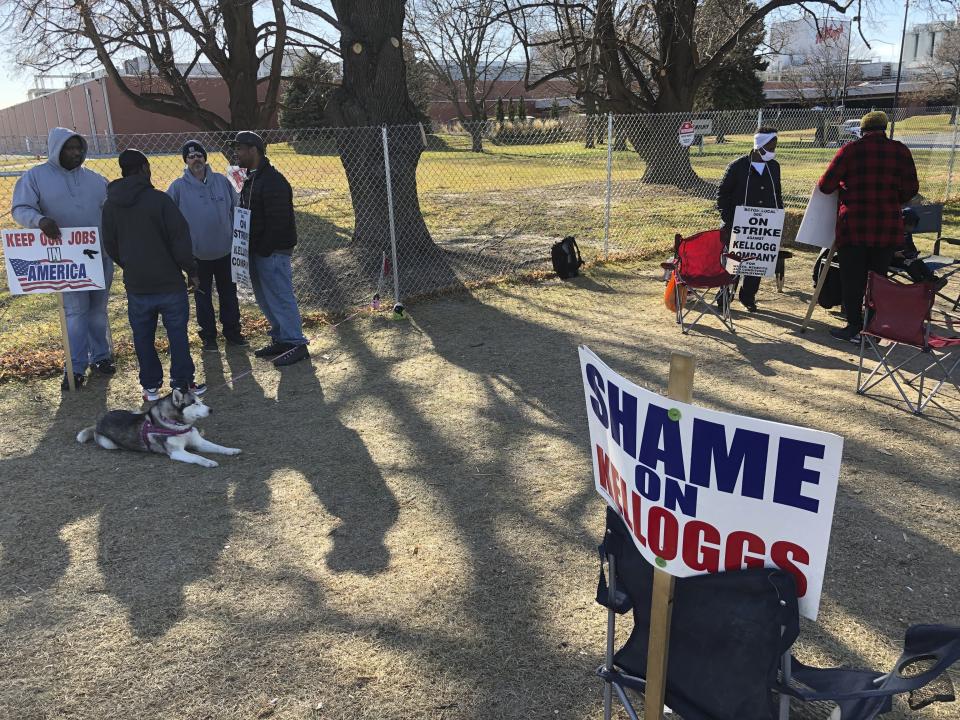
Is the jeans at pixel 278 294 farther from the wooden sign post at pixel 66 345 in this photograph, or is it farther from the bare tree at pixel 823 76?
the bare tree at pixel 823 76

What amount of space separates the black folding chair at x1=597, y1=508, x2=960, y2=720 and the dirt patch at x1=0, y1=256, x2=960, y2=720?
670mm

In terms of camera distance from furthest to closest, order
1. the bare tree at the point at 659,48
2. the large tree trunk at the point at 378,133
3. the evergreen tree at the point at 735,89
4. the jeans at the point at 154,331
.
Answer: the evergreen tree at the point at 735,89, the bare tree at the point at 659,48, the large tree trunk at the point at 378,133, the jeans at the point at 154,331

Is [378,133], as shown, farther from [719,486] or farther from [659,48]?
[659,48]

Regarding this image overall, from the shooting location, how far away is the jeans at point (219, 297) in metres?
6.55

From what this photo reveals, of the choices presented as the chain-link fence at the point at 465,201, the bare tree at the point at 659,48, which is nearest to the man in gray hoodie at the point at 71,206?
the chain-link fence at the point at 465,201

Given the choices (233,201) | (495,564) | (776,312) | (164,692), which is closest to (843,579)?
(495,564)

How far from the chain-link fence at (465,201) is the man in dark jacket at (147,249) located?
204cm

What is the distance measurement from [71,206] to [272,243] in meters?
1.51

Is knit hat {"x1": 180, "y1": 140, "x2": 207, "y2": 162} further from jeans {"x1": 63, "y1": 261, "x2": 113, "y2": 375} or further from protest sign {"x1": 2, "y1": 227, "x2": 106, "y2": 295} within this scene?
jeans {"x1": 63, "y1": 261, "x2": 113, "y2": 375}

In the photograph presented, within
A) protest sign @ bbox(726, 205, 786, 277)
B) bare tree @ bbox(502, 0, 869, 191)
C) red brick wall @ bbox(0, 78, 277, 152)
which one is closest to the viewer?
protest sign @ bbox(726, 205, 786, 277)

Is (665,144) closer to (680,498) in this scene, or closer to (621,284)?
(621,284)

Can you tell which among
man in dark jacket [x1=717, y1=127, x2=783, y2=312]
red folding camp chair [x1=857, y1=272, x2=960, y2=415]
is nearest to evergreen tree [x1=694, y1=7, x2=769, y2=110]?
man in dark jacket [x1=717, y1=127, x2=783, y2=312]

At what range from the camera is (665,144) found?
19.8 meters

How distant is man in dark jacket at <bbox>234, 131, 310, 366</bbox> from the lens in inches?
235
